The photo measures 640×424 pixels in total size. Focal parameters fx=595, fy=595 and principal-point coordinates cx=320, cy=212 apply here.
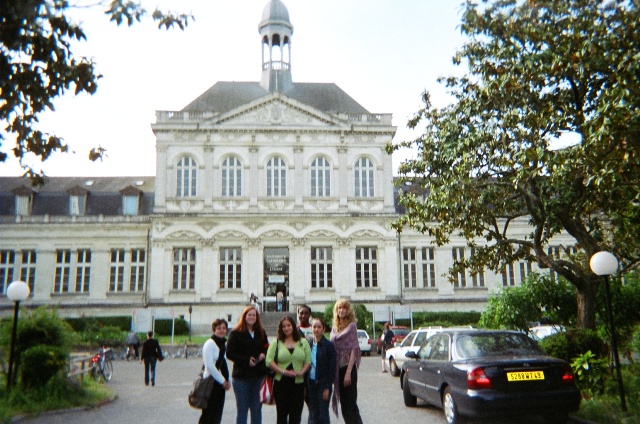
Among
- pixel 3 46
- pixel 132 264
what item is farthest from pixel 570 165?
pixel 132 264

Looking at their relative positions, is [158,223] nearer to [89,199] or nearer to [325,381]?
[89,199]

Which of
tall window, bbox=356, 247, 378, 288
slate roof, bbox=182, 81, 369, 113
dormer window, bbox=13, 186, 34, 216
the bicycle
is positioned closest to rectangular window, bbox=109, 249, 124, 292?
dormer window, bbox=13, 186, 34, 216

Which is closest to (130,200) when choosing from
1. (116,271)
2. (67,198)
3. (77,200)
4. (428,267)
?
(77,200)

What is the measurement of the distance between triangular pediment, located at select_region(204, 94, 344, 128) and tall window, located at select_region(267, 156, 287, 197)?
2537mm

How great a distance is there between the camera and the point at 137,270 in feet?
127

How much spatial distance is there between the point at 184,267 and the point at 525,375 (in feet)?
101

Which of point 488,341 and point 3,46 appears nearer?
point 3,46

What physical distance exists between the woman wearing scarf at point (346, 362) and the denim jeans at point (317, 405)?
323 mm

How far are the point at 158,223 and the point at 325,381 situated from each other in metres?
30.5

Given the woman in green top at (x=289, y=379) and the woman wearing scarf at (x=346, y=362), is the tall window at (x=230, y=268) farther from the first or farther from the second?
the woman in green top at (x=289, y=379)

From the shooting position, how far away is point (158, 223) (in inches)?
1469

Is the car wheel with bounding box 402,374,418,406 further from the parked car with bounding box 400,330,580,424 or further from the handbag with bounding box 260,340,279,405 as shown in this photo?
the handbag with bounding box 260,340,279,405

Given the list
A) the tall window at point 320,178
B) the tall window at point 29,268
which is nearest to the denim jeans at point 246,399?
the tall window at point 320,178

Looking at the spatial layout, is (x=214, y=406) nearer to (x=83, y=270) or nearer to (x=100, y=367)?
(x=100, y=367)
